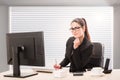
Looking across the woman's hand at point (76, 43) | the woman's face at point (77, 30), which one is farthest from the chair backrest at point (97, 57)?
the woman's face at point (77, 30)

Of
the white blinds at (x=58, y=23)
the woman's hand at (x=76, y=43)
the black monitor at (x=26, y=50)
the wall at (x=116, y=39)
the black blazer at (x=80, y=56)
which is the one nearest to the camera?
the black monitor at (x=26, y=50)

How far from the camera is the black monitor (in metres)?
2.52

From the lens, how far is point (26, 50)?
2.59 metres

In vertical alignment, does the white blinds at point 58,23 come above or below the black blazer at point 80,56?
above

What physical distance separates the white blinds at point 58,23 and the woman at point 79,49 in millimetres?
1495

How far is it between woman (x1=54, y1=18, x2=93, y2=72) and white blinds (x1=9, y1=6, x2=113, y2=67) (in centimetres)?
150

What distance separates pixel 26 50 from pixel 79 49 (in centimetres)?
87

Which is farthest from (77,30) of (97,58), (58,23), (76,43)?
(58,23)

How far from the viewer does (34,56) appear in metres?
2.56

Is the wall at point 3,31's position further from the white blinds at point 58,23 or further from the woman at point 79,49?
the woman at point 79,49

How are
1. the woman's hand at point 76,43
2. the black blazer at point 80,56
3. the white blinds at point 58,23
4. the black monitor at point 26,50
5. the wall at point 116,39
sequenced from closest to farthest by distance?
the black monitor at point 26,50 < the black blazer at point 80,56 < the woman's hand at point 76,43 < the wall at point 116,39 < the white blinds at point 58,23

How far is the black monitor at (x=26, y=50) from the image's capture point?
2523 mm

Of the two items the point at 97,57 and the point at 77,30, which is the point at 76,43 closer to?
the point at 77,30

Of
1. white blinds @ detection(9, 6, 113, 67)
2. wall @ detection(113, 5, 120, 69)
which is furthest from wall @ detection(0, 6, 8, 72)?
wall @ detection(113, 5, 120, 69)
